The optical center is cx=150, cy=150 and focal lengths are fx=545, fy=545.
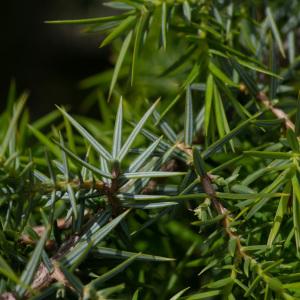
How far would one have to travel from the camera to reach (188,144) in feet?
1.72

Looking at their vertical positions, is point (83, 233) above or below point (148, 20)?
below

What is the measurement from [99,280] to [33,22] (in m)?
1.93

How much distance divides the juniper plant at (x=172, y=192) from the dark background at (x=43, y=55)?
1.54 meters

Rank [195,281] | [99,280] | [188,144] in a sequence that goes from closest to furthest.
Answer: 1. [99,280]
2. [188,144]
3. [195,281]

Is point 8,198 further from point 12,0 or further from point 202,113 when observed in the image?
point 12,0

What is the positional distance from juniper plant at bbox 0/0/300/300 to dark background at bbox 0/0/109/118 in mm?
1542

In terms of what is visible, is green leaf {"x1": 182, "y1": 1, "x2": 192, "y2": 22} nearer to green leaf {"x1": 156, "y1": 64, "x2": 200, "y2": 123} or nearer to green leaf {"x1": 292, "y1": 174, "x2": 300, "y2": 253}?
green leaf {"x1": 156, "y1": 64, "x2": 200, "y2": 123}

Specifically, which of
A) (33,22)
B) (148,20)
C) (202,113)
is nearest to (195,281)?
(202,113)

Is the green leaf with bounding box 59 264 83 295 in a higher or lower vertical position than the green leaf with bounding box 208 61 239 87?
lower

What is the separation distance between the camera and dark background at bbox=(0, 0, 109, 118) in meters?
2.15

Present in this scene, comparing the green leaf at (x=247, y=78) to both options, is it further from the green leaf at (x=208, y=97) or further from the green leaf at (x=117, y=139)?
the green leaf at (x=117, y=139)

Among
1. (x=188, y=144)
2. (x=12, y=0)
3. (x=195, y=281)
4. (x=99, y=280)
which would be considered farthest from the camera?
(x=12, y=0)

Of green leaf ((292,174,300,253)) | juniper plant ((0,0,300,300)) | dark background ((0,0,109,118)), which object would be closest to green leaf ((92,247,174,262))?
juniper plant ((0,0,300,300))

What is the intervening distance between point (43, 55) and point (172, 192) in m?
1.83
